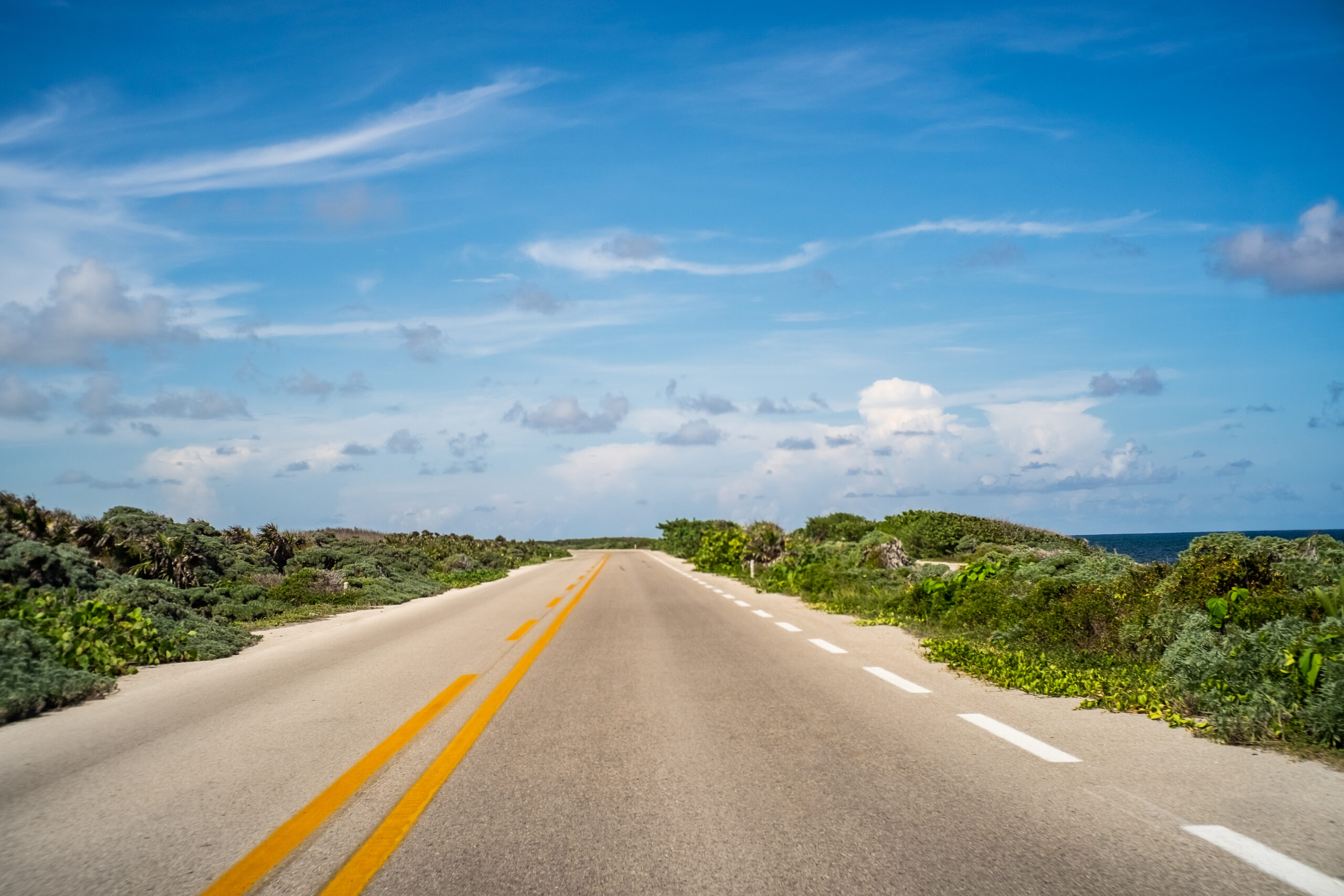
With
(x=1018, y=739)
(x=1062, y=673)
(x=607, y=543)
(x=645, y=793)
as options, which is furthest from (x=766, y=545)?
(x=607, y=543)

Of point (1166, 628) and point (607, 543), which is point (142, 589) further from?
point (607, 543)

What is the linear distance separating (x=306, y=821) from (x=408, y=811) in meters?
0.49

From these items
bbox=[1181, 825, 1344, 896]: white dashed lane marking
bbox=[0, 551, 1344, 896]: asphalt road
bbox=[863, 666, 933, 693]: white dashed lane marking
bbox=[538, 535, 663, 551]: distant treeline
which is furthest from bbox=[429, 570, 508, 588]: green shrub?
bbox=[538, 535, 663, 551]: distant treeline

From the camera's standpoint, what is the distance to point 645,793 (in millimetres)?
5012

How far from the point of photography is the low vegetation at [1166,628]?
623cm

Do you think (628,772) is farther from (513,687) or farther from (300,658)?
(300,658)

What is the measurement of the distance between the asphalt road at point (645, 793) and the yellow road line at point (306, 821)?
2 cm

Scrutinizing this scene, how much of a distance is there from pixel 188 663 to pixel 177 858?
835cm

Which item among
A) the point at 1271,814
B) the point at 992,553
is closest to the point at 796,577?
the point at 992,553

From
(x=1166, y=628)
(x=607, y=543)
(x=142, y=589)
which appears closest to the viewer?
(x=1166, y=628)

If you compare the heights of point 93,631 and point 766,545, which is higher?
point 766,545

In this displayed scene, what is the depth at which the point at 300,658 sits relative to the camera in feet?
37.9

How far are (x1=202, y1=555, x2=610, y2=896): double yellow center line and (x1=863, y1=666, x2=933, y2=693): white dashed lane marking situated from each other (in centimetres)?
356

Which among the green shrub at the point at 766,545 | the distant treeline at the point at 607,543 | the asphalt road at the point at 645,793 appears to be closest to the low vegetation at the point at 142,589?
the asphalt road at the point at 645,793
